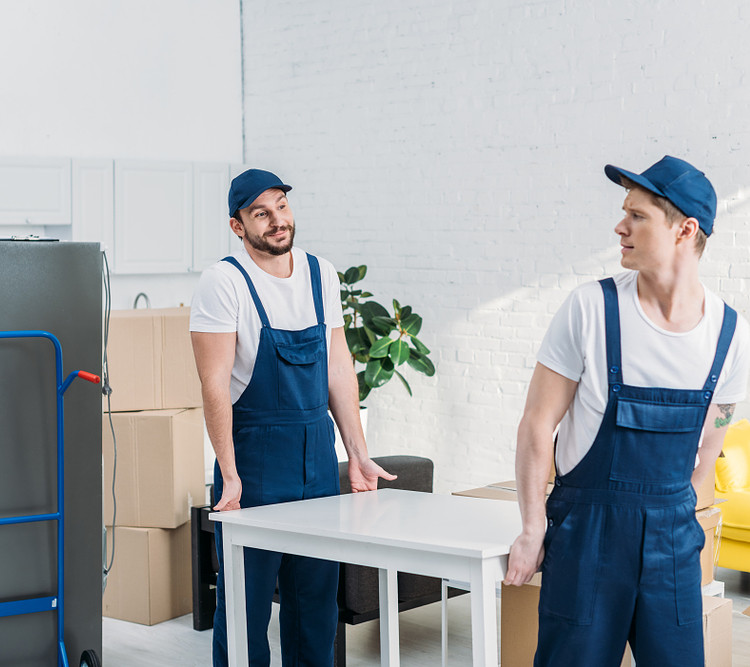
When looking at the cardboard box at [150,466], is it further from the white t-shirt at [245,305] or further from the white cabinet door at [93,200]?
the white cabinet door at [93,200]

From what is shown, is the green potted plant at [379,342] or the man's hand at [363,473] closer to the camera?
the man's hand at [363,473]

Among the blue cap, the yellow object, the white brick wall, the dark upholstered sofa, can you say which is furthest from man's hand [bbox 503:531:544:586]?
the white brick wall

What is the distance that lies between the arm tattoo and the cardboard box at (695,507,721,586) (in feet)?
4.64

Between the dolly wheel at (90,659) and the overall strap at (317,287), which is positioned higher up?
the overall strap at (317,287)

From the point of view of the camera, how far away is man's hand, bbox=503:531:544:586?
2088mm

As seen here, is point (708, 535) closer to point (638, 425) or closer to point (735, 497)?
point (735, 497)

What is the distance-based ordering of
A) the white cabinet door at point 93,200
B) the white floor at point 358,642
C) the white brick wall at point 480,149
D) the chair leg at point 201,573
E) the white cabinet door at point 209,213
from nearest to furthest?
the white floor at point 358,642 → the chair leg at point 201,573 → the white brick wall at point 480,149 → the white cabinet door at point 93,200 → the white cabinet door at point 209,213

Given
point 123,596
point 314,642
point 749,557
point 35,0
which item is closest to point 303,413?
point 314,642

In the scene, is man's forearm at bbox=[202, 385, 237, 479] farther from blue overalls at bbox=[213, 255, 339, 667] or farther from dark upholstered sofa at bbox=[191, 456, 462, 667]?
dark upholstered sofa at bbox=[191, 456, 462, 667]

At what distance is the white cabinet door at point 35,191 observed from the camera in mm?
5898

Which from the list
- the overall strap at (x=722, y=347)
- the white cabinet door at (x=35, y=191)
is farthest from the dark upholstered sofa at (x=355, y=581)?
the white cabinet door at (x=35, y=191)

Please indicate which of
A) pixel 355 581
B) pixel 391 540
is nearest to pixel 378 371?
pixel 355 581

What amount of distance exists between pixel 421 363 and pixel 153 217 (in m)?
2.08

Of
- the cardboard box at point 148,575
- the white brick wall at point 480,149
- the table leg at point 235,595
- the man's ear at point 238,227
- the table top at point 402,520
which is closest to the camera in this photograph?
the table top at point 402,520
